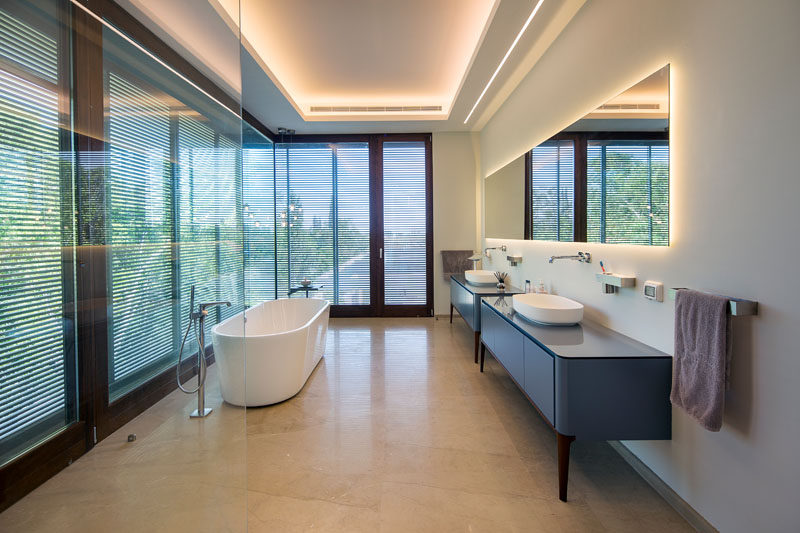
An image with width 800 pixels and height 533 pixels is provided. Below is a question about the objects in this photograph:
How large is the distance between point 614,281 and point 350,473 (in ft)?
5.93

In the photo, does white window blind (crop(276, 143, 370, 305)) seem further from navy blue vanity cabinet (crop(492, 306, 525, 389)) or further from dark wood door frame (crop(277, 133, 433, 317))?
navy blue vanity cabinet (crop(492, 306, 525, 389))

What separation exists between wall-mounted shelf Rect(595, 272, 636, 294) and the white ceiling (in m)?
1.83

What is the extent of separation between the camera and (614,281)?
6.30ft

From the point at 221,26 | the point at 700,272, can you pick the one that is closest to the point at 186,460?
the point at 221,26

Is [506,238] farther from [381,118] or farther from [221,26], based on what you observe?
[221,26]

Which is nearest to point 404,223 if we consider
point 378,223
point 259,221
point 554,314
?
point 378,223

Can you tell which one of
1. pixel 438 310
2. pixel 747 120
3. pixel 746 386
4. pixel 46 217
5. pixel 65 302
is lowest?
pixel 438 310

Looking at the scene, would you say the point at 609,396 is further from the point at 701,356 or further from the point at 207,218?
the point at 207,218

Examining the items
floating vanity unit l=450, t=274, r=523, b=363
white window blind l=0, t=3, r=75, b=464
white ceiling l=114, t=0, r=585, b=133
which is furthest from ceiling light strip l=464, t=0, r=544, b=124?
white window blind l=0, t=3, r=75, b=464

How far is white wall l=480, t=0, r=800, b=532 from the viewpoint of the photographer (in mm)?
1119

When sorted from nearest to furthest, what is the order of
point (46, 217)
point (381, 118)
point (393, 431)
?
point (46, 217)
point (393, 431)
point (381, 118)

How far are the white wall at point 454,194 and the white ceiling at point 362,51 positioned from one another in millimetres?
493

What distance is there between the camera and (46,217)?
951 millimetres

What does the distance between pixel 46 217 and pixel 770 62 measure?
231 centimetres
